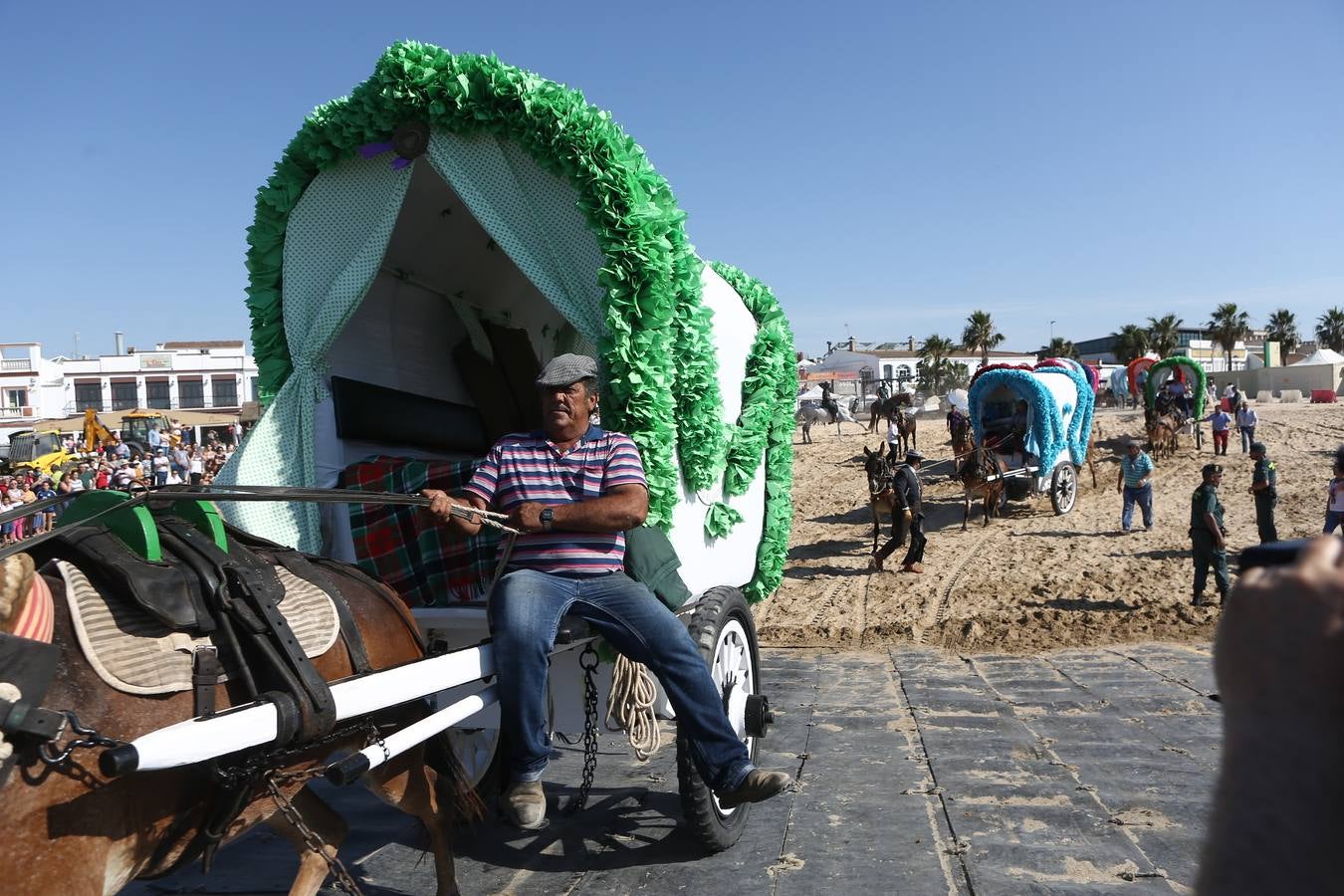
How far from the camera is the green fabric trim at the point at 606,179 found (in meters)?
3.86

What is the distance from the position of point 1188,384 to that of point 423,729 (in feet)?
85.3

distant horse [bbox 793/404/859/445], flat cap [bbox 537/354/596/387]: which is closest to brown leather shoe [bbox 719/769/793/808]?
flat cap [bbox 537/354/596/387]

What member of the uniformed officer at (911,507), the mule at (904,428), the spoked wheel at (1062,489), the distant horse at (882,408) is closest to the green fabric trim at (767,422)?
the uniformed officer at (911,507)

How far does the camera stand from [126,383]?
49875 millimetres

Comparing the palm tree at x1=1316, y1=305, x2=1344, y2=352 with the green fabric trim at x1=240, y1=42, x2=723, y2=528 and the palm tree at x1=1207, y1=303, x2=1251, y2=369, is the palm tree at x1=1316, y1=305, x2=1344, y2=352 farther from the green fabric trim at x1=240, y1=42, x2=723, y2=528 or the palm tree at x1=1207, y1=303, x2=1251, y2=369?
the green fabric trim at x1=240, y1=42, x2=723, y2=528

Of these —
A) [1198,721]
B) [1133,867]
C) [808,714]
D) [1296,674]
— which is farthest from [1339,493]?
[1296,674]

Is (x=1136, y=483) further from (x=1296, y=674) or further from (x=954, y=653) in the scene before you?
(x=1296, y=674)

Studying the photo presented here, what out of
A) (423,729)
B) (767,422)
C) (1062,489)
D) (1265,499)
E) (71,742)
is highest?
(767,422)

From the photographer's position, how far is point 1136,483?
47.9ft

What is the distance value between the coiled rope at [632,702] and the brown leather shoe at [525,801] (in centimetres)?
50

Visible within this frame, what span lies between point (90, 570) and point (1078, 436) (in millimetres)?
18648

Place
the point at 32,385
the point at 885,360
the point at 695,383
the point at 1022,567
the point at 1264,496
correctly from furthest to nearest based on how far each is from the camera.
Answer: the point at 885,360 < the point at 32,385 < the point at 1022,567 < the point at 1264,496 < the point at 695,383

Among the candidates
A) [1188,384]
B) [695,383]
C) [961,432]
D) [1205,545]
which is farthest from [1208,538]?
[1188,384]

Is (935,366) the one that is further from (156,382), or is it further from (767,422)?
(767,422)
